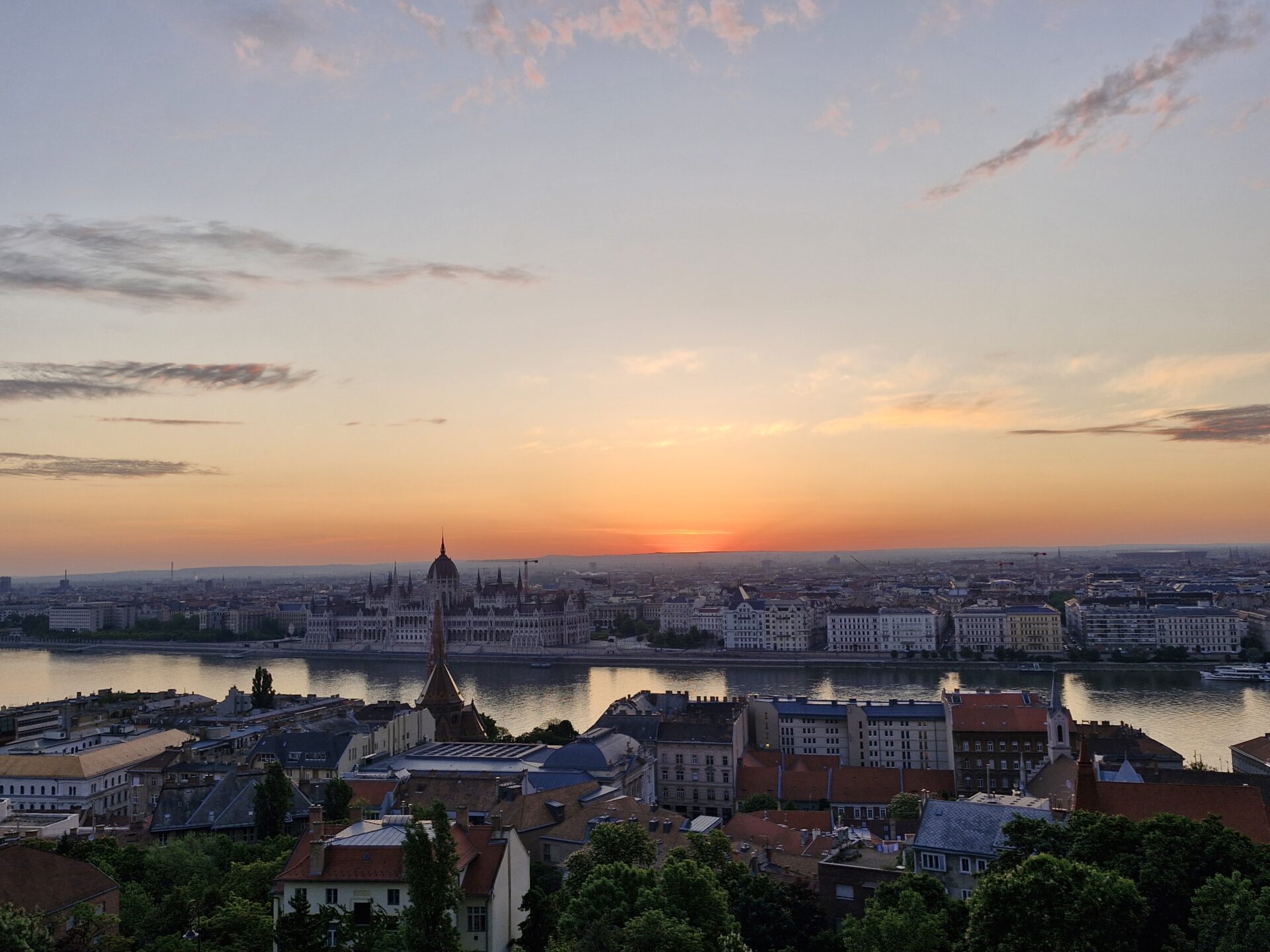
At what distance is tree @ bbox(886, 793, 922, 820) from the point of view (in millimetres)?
16875

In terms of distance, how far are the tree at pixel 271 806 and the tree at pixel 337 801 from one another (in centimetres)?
56

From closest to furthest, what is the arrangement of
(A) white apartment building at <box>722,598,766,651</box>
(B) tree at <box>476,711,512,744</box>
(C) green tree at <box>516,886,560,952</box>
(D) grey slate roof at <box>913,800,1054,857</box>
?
(C) green tree at <box>516,886,560,952</box> → (D) grey slate roof at <box>913,800,1054,857</box> → (B) tree at <box>476,711,512,744</box> → (A) white apartment building at <box>722,598,766,651</box>

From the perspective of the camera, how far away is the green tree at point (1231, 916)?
323 inches

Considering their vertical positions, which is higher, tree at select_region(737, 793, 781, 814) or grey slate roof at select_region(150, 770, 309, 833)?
grey slate roof at select_region(150, 770, 309, 833)

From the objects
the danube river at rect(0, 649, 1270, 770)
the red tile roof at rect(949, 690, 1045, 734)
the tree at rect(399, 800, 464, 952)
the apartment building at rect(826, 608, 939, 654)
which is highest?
the tree at rect(399, 800, 464, 952)

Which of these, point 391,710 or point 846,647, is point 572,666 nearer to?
point 846,647

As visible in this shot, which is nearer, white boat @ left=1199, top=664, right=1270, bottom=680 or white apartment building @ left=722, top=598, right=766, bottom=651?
white boat @ left=1199, top=664, right=1270, bottom=680

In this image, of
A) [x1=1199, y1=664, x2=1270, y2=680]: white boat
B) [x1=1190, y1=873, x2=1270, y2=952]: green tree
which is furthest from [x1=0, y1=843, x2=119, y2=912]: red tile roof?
[x1=1199, y1=664, x2=1270, y2=680]: white boat

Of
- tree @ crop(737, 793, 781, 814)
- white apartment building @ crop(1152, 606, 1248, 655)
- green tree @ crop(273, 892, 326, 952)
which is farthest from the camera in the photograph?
white apartment building @ crop(1152, 606, 1248, 655)

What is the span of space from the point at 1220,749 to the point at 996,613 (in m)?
30.1

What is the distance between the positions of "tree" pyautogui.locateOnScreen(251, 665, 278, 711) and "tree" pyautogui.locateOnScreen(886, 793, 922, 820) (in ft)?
63.8

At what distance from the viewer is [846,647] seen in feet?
188

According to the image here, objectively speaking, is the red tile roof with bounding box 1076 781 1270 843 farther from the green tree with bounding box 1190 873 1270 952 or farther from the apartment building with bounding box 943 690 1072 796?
the apartment building with bounding box 943 690 1072 796

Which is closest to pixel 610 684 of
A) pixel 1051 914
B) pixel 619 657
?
pixel 619 657
